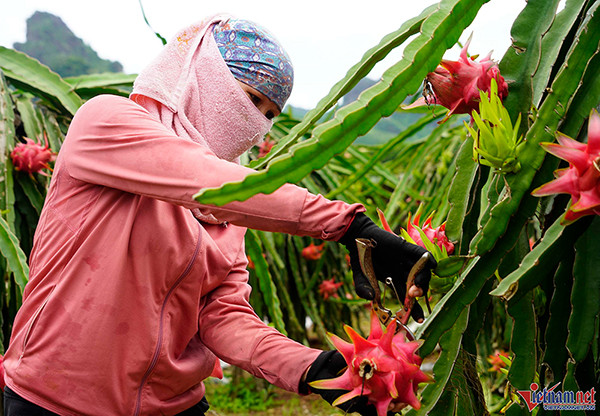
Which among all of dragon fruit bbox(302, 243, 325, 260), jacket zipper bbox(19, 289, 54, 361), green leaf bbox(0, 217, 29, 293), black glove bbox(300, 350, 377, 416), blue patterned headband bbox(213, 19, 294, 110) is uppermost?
blue patterned headband bbox(213, 19, 294, 110)

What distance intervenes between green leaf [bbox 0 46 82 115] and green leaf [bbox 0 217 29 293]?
2.98 feet

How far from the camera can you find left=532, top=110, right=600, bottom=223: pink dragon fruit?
0.64 meters

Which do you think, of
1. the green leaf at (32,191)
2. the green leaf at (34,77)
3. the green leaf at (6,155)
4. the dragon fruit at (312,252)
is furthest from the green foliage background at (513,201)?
the dragon fruit at (312,252)

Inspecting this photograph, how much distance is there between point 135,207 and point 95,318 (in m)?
0.21

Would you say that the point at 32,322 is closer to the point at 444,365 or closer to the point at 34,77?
the point at 444,365

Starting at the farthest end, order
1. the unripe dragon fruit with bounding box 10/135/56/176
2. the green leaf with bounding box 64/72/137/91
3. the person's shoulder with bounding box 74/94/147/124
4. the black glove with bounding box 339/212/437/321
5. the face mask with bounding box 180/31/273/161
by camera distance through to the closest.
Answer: the green leaf with bounding box 64/72/137/91 → the unripe dragon fruit with bounding box 10/135/56/176 → the face mask with bounding box 180/31/273/161 → the person's shoulder with bounding box 74/94/147/124 → the black glove with bounding box 339/212/437/321

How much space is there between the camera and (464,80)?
2.90 feet

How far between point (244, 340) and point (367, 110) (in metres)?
0.57

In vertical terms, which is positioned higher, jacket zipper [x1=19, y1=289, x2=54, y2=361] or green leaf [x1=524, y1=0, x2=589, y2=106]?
green leaf [x1=524, y1=0, x2=589, y2=106]

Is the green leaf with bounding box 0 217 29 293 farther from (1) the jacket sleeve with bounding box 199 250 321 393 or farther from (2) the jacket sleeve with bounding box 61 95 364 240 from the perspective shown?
(2) the jacket sleeve with bounding box 61 95 364 240

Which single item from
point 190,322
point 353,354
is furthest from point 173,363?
point 353,354

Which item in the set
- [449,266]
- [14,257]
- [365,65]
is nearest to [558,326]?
[449,266]

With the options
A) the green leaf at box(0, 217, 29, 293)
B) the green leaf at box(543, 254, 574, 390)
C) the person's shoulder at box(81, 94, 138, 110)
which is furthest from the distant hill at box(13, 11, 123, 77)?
the green leaf at box(543, 254, 574, 390)

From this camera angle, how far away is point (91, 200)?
40.8 inches
